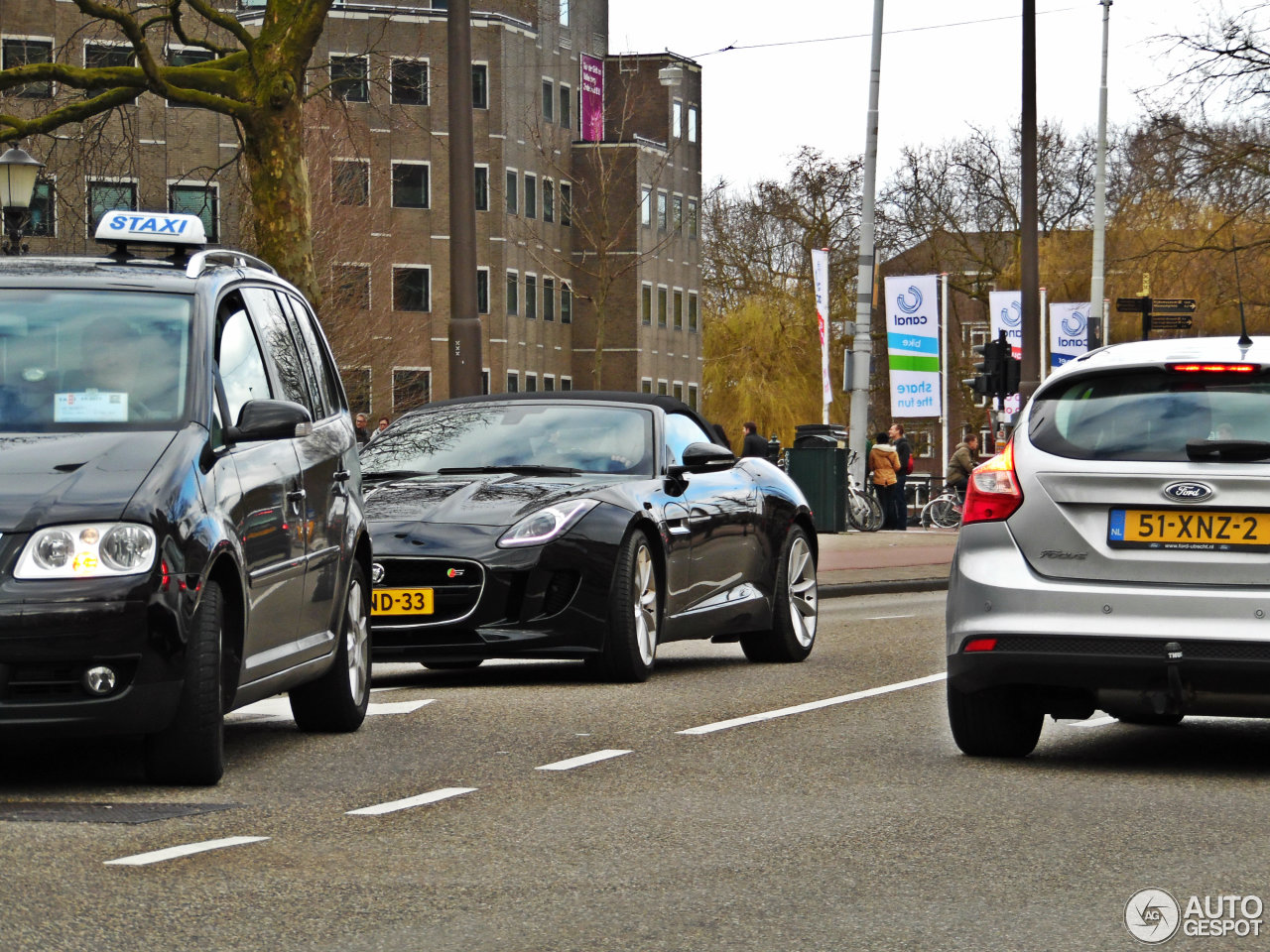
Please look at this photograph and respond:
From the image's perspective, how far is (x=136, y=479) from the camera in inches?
303

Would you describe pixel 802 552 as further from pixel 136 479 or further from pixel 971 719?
pixel 136 479

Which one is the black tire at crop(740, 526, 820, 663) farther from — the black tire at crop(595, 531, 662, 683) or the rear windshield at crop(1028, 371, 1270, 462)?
the rear windshield at crop(1028, 371, 1270, 462)

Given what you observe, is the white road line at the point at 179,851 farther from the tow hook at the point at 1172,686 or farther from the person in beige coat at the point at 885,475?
the person in beige coat at the point at 885,475

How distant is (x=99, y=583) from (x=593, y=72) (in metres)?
79.0

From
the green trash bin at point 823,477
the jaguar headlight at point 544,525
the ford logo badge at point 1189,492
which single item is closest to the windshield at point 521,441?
the jaguar headlight at point 544,525

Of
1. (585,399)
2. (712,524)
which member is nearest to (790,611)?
(712,524)

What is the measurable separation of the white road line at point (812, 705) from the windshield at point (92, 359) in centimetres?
282

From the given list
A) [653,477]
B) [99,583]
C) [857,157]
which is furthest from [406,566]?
[857,157]

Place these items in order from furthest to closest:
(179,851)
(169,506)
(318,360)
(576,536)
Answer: (576,536), (318,360), (169,506), (179,851)

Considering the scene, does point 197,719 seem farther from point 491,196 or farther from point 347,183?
point 491,196

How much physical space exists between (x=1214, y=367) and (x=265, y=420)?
344 centimetres

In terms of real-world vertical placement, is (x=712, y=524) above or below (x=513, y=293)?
below

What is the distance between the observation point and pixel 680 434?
1360 cm

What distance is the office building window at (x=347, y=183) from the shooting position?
191 feet
